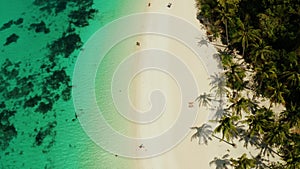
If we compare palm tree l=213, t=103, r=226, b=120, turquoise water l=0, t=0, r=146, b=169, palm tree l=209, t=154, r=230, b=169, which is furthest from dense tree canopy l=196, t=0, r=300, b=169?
turquoise water l=0, t=0, r=146, b=169

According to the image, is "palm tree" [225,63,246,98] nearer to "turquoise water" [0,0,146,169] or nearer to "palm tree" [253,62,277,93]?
"palm tree" [253,62,277,93]

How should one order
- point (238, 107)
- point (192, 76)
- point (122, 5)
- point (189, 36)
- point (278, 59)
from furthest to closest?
point (122, 5) → point (189, 36) → point (192, 76) → point (278, 59) → point (238, 107)

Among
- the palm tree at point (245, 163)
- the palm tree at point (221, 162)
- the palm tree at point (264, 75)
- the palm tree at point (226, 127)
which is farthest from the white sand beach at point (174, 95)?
the palm tree at point (264, 75)

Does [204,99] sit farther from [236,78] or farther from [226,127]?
[226,127]

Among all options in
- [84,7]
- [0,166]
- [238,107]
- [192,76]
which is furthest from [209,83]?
[0,166]

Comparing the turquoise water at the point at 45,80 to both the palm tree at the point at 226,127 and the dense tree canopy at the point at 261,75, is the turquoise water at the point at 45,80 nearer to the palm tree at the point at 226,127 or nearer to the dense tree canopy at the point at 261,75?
the palm tree at the point at 226,127

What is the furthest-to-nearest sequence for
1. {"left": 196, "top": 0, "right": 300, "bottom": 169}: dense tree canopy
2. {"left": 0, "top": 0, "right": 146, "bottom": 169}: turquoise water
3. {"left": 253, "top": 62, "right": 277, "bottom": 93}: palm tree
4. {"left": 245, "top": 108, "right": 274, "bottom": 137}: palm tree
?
{"left": 0, "top": 0, "right": 146, "bottom": 169}: turquoise water
{"left": 253, "top": 62, "right": 277, "bottom": 93}: palm tree
{"left": 196, "top": 0, "right": 300, "bottom": 169}: dense tree canopy
{"left": 245, "top": 108, "right": 274, "bottom": 137}: palm tree

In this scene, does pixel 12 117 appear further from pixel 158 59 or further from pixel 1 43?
pixel 158 59
